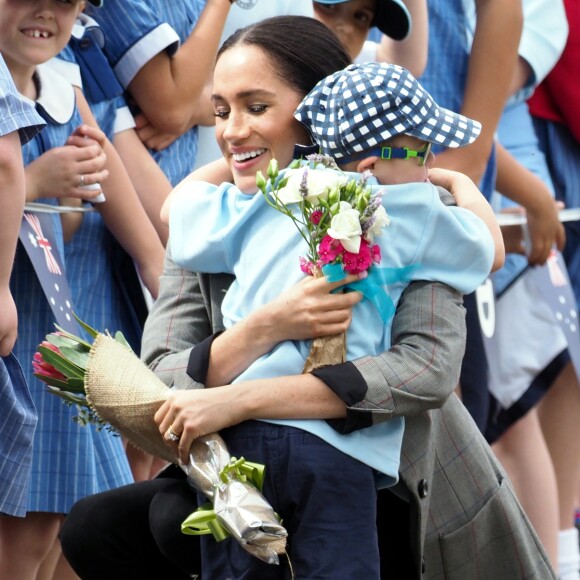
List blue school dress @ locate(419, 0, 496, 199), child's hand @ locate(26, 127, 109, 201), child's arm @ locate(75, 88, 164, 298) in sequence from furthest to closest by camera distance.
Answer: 1. blue school dress @ locate(419, 0, 496, 199)
2. child's arm @ locate(75, 88, 164, 298)
3. child's hand @ locate(26, 127, 109, 201)

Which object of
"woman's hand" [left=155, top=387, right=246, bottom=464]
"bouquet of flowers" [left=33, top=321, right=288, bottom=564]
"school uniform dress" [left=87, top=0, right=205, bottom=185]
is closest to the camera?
"bouquet of flowers" [left=33, top=321, right=288, bottom=564]

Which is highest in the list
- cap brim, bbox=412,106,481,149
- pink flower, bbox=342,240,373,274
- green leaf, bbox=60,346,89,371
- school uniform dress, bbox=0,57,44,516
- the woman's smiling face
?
cap brim, bbox=412,106,481,149

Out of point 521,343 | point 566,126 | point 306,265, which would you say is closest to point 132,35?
point 306,265

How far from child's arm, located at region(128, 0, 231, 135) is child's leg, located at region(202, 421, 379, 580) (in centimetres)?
157

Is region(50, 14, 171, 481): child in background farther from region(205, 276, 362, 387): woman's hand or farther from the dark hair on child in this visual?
region(205, 276, 362, 387): woman's hand

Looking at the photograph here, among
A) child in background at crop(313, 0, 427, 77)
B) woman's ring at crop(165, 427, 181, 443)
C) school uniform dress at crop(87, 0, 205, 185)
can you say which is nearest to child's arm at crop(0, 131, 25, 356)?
woman's ring at crop(165, 427, 181, 443)

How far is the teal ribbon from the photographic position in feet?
9.64

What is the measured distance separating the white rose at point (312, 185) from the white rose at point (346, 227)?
0.05m

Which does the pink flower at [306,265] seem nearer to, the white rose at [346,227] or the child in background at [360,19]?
the white rose at [346,227]

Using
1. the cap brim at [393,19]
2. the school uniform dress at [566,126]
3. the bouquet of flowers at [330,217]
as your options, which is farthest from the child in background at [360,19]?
the bouquet of flowers at [330,217]

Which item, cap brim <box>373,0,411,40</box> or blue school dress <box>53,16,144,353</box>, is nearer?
blue school dress <box>53,16,144,353</box>

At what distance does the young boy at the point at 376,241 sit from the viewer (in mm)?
2969

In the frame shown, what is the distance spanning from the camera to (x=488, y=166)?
485cm

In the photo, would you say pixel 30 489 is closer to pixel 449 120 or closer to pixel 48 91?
pixel 48 91
